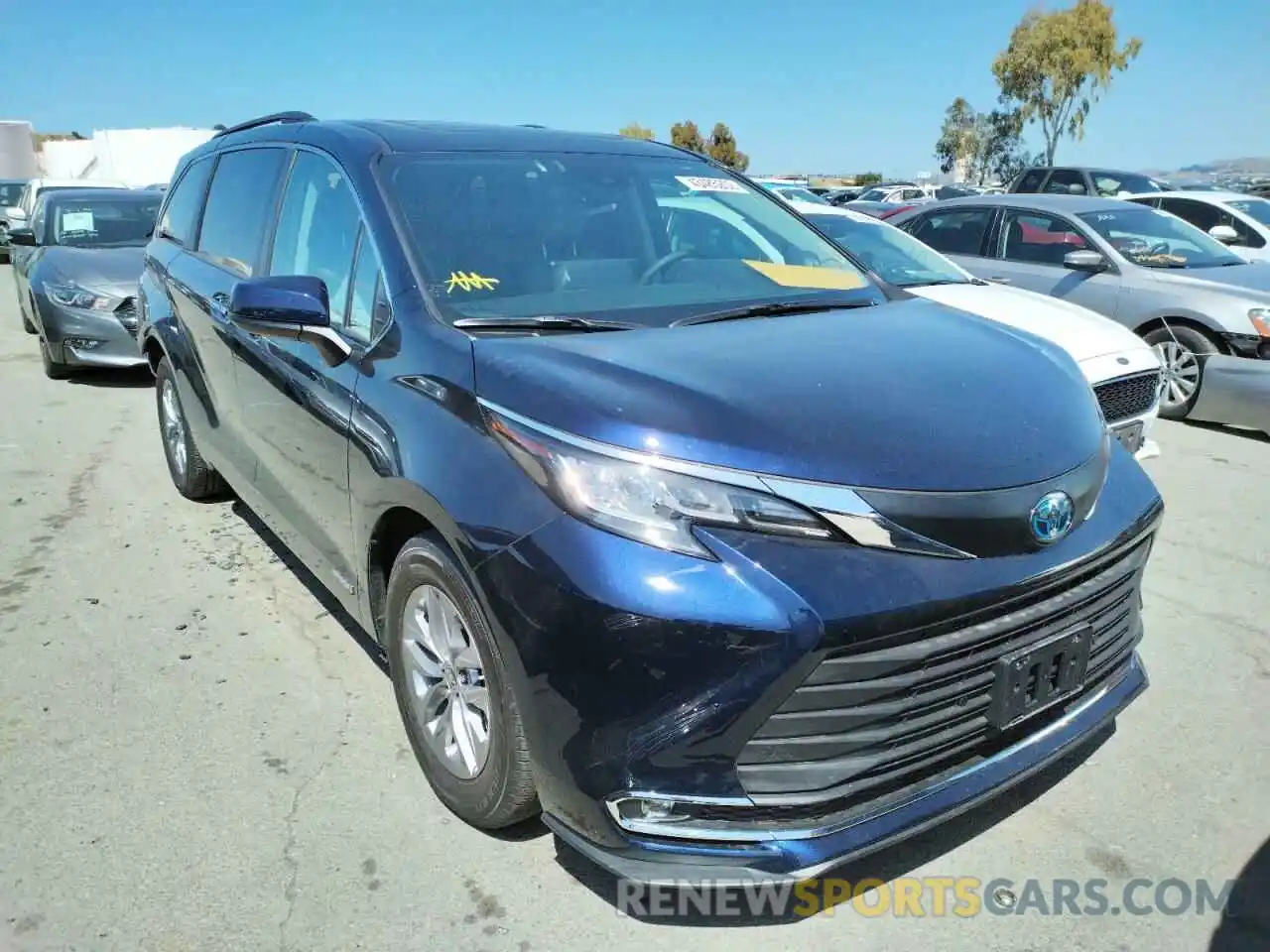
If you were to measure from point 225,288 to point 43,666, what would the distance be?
5.22 feet

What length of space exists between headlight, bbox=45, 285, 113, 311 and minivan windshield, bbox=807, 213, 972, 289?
583 cm

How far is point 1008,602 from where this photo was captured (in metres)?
2.06

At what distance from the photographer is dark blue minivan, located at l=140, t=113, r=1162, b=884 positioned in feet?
6.28

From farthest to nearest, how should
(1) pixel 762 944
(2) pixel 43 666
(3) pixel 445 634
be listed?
1. (2) pixel 43 666
2. (3) pixel 445 634
3. (1) pixel 762 944

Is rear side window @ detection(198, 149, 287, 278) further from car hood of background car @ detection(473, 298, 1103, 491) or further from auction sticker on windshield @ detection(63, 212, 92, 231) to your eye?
auction sticker on windshield @ detection(63, 212, 92, 231)

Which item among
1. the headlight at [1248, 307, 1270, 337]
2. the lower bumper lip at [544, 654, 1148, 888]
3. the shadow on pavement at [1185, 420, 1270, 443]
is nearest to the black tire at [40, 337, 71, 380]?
the lower bumper lip at [544, 654, 1148, 888]

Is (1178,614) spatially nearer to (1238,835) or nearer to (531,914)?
(1238,835)

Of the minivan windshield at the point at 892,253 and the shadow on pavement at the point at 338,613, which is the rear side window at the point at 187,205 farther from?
the minivan windshield at the point at 892,253

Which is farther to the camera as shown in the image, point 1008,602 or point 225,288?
point 225,288

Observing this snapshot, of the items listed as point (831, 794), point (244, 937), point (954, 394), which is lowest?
point (244, 937)

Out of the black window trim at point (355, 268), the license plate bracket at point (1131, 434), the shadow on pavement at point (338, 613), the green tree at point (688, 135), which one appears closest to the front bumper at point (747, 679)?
the shadow on pavement at point (338, 613)

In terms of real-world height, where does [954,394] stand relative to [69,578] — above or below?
above

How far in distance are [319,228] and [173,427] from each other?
8.61 ft

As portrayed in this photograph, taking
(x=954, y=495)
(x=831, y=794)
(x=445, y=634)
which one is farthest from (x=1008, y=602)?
(x=445, y=634)
